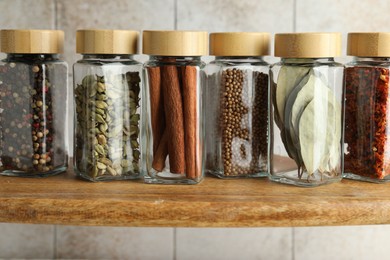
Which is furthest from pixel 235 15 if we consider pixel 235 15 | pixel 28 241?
pixel 28 241

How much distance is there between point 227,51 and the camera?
0.83 meters

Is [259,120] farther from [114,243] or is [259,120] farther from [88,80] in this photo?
[114,243]

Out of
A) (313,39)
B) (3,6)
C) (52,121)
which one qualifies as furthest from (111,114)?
(3,6)

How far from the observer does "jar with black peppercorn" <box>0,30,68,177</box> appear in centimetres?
82

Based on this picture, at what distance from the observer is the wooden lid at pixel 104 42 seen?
798 mm

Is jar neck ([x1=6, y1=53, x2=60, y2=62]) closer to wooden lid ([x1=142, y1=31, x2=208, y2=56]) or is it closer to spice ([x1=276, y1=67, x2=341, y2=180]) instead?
wooden lid ([x1=142, y1=31, x2=208, y2=56])

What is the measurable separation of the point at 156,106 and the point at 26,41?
0.19 m

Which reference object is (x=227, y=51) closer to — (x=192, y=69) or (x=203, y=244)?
(x=192, y=69)

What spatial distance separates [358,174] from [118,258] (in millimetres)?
507

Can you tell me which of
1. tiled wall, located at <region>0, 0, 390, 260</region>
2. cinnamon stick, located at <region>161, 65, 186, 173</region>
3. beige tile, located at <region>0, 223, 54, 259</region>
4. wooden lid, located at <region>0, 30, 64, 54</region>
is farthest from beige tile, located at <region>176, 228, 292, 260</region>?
wooden lid, located at <region>0, 30, 64, 54</region>

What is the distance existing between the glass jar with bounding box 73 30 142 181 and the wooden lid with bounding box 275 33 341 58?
7.7 inches

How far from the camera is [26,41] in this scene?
2.67ft

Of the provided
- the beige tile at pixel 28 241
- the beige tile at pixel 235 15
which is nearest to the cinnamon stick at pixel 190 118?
the beige tile at pixel 235 15

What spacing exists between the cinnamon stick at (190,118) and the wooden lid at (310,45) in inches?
4.8
